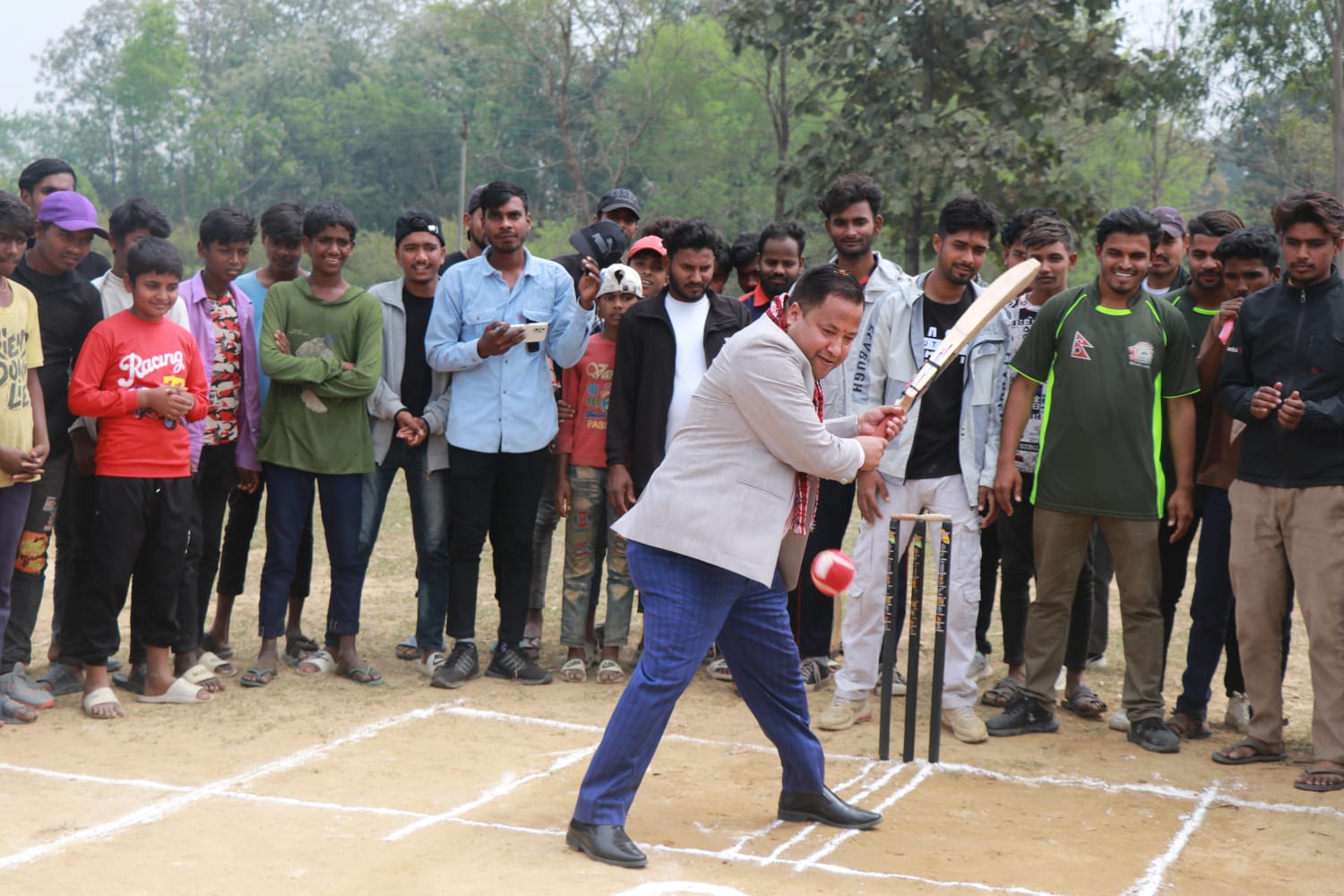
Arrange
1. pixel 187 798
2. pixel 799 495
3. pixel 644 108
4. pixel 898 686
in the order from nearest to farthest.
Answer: pixel 799 495 → pixel 187 798 → pixel 898 686 → pixel 644 108

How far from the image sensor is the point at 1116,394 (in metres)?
6.23

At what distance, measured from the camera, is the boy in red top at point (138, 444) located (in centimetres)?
619

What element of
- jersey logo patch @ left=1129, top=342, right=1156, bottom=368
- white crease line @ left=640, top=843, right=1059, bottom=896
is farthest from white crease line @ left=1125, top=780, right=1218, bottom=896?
jersey logo patch @ left=1129, top=342, right=1156, bottom=368

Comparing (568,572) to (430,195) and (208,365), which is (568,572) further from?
(430,195)

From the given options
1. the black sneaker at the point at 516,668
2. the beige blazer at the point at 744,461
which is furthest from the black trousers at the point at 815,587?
the beige blazer at the point at 744,461

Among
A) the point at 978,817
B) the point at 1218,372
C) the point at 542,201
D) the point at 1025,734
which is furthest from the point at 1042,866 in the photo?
the point at 542,201

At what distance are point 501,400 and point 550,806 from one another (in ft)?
7.96

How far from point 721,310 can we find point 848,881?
129 inches

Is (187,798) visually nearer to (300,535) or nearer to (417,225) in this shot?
(300,535)

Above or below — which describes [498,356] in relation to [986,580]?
above

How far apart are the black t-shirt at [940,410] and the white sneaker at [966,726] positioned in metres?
1.13

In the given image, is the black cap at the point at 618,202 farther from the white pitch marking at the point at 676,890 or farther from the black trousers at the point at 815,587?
the white pitch marking at the point at 676,890

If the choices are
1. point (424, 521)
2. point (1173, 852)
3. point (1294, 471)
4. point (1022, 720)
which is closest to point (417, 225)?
point (424, 521)

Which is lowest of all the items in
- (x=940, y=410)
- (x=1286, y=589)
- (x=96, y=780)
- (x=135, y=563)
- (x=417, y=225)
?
(x=96, y=780)
